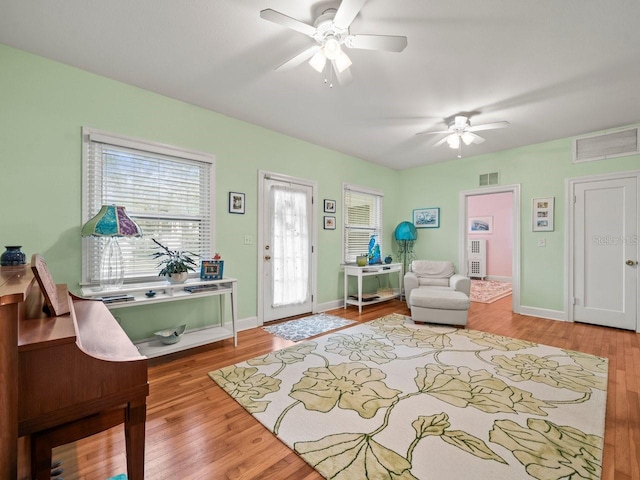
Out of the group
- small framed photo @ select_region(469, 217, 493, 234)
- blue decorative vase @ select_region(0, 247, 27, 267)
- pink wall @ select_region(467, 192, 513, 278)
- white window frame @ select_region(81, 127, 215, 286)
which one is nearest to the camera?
blue decorative vase @ select_region(0, 247, 27, 267)

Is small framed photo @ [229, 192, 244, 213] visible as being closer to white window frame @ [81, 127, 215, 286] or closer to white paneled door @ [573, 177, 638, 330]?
white window frame @ [81, 127, 215, 286]

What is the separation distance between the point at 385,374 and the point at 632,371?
7.36ft

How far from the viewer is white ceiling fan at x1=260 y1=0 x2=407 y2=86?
167 cm

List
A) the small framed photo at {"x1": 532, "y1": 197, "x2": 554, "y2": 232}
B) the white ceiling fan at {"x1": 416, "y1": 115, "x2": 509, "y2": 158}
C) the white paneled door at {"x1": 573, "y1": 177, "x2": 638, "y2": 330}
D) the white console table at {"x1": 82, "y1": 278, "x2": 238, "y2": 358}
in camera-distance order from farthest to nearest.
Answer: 1. the small framed photo at {"x1": 532, "y1": 197, "x2": 554, "y2": 232}
2. the white paneled door at {"x1": 573, "y1": 177, "x2": 638, "y2": 330}
3. the white ceiling fan at {"x1": 416, "y1": 115, "x2": 509, "y2": 158}
4. the white console table at {"x1": 82, "y1": 278, "x2": 238, "y2": 358}

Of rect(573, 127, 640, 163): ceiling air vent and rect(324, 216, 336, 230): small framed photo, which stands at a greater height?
rect(573, 127, 640, 163): ceiling air vent

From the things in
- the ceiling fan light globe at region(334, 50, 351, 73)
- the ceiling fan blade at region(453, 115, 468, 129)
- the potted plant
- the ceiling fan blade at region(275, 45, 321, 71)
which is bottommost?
the potted plant

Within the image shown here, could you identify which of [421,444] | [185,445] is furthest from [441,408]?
[185,445]

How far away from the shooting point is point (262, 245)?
384 cm

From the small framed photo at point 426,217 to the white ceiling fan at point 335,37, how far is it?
410 centimetres

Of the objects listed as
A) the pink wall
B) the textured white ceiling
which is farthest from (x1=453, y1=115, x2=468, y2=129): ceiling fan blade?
the pink wall

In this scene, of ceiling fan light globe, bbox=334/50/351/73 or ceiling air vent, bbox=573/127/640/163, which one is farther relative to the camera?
ceiling air vent, bbox=573/127/640/163

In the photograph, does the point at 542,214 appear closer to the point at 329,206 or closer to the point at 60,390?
the point at 329,206

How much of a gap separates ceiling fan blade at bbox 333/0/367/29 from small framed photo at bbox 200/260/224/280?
2.42m

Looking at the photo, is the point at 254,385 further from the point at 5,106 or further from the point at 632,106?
the point at 632,106
